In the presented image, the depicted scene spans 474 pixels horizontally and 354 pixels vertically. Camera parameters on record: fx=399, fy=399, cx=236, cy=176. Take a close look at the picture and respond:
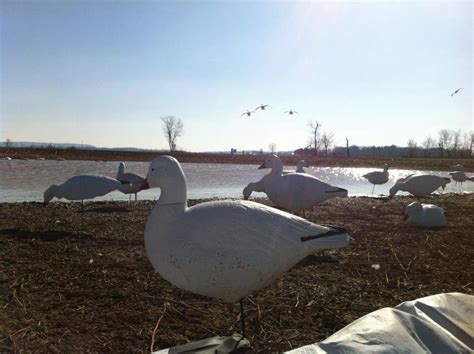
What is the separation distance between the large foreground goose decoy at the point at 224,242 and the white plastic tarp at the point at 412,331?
101 centimetres

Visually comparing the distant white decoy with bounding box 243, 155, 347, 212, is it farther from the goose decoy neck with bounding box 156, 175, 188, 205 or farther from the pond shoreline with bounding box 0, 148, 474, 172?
the pond shoreline with bounding box 0, 148, 474, 172

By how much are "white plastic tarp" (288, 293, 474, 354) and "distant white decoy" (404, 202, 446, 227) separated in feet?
21.0

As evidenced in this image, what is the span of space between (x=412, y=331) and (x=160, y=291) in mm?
2912

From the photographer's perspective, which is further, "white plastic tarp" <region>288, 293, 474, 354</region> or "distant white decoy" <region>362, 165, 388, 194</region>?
"distant white decoy" <region>362, 165, 388, 194</region>

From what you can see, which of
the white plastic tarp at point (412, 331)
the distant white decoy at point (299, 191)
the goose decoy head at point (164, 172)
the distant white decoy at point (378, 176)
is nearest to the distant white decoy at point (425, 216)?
the distant white decoy at point (299, 191)

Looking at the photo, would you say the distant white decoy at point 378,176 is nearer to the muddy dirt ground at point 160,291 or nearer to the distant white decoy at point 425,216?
the distant white decoy at point 425,216

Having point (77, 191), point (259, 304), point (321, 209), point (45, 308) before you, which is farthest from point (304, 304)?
point (321, 209)

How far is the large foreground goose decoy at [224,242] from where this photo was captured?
3287mm

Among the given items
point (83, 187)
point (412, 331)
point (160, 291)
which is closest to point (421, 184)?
point (83, 187)

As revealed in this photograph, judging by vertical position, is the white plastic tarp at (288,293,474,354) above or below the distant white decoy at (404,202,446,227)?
above

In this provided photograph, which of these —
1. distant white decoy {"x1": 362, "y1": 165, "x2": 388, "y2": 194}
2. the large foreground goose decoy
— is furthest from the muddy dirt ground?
distant white decoy {"x1": 362, "y1": 165, "x2": 388, "y2": 194}

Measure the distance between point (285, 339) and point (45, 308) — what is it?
7.90ft

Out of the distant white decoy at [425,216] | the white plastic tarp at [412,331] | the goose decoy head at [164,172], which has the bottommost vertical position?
the distant white decoy at [425,216]

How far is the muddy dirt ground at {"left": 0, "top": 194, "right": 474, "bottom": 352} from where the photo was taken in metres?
3.57
